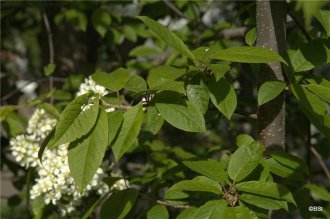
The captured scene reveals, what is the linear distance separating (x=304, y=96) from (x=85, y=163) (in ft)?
1.62

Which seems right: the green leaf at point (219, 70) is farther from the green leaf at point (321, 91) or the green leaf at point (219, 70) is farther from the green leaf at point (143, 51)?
the green leaf at point (143, 51)

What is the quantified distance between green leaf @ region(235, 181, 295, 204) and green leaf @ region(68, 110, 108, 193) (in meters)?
0.32

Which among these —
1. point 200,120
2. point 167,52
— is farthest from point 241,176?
point 167,52

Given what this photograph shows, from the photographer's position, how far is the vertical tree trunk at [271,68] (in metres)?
1.17

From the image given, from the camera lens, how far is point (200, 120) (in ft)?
3.30

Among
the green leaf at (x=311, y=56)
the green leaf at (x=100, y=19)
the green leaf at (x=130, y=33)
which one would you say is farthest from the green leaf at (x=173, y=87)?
the green leaf at (x=130, y=33)

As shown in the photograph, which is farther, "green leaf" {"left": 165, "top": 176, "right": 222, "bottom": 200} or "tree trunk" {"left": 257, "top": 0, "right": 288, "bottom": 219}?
"tree trunk" {"left": 257, "top": 0, "right": 288, "bottom": 219}

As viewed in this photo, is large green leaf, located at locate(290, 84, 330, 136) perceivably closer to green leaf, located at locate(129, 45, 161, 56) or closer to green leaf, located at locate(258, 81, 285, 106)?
green leaf, located at locate(258, 81, 285, 106)

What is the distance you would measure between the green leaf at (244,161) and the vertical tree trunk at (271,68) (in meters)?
0.13

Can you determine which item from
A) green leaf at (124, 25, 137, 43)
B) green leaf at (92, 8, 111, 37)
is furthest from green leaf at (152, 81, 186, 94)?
green leaf at (124, 25, 137, 43)

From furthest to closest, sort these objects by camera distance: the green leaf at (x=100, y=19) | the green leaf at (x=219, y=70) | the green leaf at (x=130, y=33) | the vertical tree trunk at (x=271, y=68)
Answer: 1. the green leaf at (x=130, y=33)
2. the green leaf at (x=100, y=19)
3. the vertical tree trunk at (x=271, y=68)
4. the green leaf at (x=219, y=70)

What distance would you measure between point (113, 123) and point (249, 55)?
12.4 inches

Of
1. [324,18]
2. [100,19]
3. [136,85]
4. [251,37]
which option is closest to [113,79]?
[136,85]

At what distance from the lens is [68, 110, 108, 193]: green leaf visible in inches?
37.1
